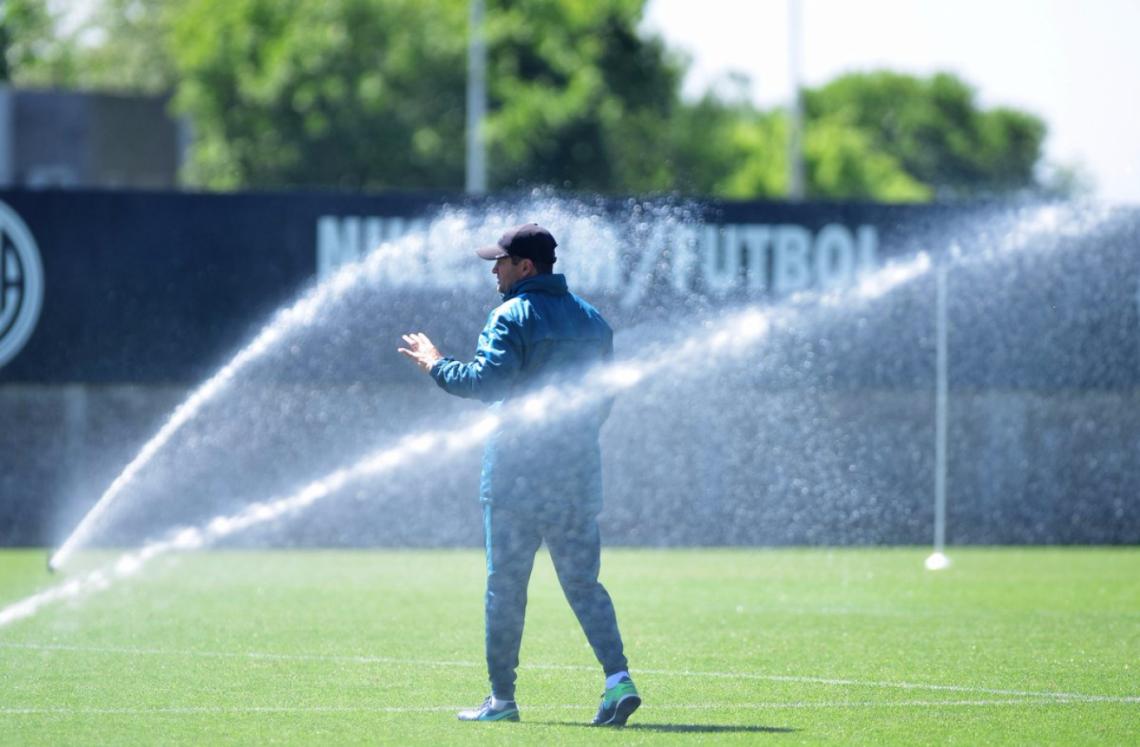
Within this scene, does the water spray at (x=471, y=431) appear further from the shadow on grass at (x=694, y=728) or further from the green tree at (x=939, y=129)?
the green tree at (x=939, y=129)

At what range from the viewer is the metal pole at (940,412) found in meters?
19.9

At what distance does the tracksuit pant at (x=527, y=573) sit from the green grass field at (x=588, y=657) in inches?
13.1

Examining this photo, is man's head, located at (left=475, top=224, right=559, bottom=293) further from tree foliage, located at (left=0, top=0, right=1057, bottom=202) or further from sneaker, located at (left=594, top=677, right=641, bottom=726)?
tree foliage, located at (left=0, top=0, right=1057, bottom=202)

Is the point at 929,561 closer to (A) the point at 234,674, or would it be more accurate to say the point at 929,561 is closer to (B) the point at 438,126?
(A) the point at 234,674

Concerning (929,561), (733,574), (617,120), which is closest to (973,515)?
(929,561)

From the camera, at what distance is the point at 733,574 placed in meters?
17.8

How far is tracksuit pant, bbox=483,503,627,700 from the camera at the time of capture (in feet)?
30.6

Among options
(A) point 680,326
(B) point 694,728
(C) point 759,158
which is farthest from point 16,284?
(C) point 759,158

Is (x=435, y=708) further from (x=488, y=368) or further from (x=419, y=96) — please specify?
(x=419, y=96)

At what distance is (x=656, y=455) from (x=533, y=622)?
7.22m

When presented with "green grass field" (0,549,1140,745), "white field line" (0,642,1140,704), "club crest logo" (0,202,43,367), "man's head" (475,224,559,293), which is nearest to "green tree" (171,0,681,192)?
"club crest logo" (0,202,43,367)

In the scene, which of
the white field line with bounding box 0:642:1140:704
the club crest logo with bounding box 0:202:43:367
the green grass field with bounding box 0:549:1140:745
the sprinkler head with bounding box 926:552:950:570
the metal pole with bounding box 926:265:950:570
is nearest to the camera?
the green grass field with bounding box 0:549:1140:745

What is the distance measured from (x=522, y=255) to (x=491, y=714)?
1.98 m

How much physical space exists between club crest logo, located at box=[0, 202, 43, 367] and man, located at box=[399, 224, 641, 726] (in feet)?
39.1
